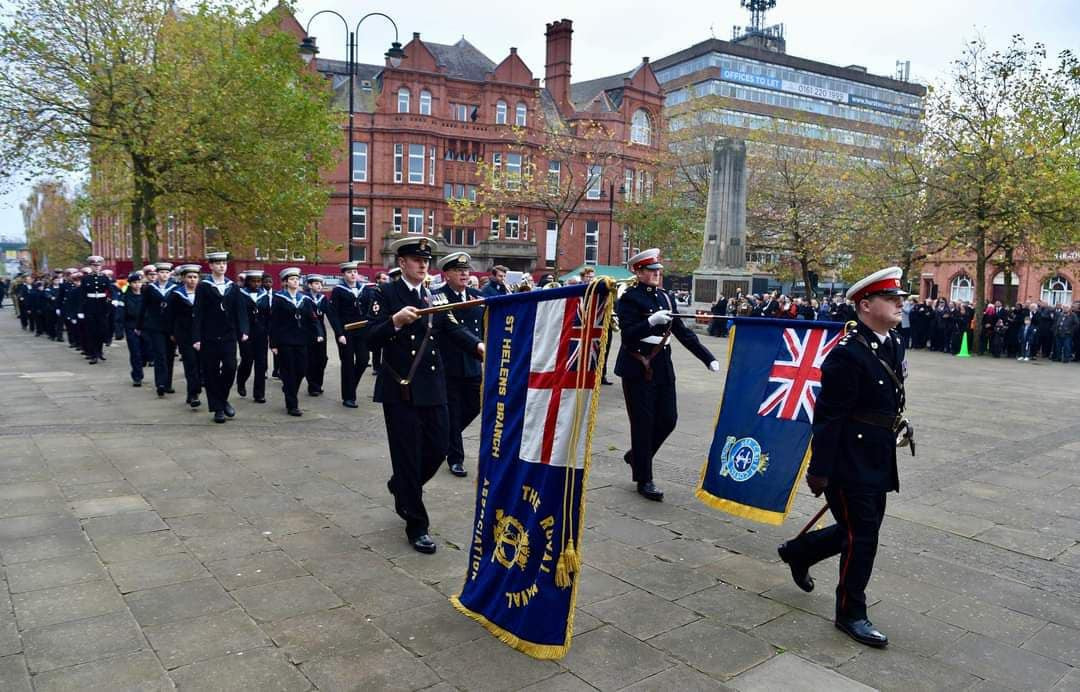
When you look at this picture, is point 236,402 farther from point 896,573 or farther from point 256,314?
point 896,573

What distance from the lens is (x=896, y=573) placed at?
5320mm

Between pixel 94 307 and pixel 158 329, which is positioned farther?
pixel 94 307

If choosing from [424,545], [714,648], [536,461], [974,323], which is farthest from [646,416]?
[974,323]

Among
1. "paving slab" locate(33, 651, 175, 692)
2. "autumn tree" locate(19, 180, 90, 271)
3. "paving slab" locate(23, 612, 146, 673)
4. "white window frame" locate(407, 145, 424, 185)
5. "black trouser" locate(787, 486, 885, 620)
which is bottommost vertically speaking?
"paving slab" locate(33, 651, 175, 692)

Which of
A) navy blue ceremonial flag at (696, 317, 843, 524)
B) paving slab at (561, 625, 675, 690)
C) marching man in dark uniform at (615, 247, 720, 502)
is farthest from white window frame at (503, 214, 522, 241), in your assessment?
paving slab at (561, 625, 675, 690)

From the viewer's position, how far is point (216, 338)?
10.1 metres

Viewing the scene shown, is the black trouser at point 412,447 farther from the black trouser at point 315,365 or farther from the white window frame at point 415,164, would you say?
the white window frame at point 415,164

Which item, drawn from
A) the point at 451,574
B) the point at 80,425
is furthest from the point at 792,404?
the point at 80,425

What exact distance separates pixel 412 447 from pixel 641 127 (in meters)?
62.2

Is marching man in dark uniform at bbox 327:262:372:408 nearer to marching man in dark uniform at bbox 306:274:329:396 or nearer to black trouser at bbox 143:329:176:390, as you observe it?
marching man in dark uniform at bbox 306:274:329:396

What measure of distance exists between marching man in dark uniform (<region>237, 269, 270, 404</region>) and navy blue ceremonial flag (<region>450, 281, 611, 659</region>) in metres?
8.49

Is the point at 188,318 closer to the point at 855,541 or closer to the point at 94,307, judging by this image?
the point at 94,307

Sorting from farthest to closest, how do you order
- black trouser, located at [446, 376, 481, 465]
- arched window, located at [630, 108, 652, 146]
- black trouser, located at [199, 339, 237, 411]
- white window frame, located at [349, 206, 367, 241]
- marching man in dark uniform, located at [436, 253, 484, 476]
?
arched window, located at [630, 108, 652, 146] → white window frame, located at [349, 206, 367, 241] → black trouser, located at [199, 339, 237, 411] → black trouser, located at [446, 376, 481, 465] → marching man in dark uniform, located at [436, 253, 484, 476]

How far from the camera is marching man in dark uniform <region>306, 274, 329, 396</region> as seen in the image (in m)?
12.1
